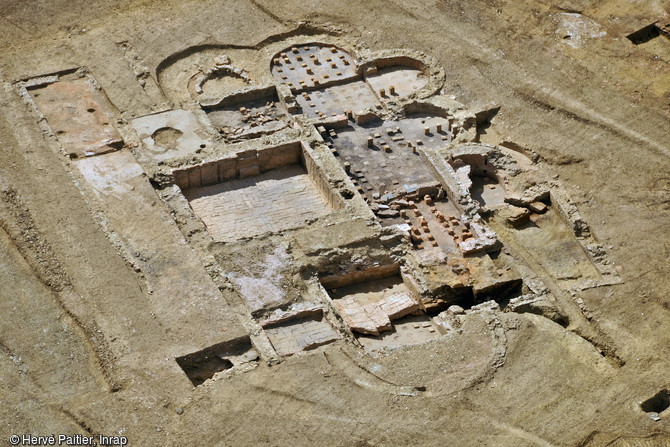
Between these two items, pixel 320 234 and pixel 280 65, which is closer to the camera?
pixel 320 234

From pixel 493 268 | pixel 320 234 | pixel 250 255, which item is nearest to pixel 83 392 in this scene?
pixel 250 255

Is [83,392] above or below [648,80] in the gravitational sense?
below

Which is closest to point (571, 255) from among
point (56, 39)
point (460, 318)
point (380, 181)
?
point (460, 318)

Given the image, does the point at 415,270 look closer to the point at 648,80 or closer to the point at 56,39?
the point at 648,80

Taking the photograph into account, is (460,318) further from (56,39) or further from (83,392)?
(56,39)

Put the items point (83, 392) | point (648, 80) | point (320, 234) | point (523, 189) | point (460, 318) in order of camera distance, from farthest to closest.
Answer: point (648, 80)
point (523, 189)
point (320, 234)
point (460, 318)
point (83, 392)

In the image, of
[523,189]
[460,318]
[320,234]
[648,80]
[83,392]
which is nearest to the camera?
[83,392]
